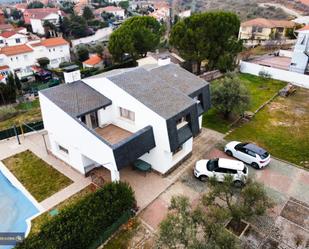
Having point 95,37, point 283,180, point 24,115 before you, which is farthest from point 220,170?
point 95,37

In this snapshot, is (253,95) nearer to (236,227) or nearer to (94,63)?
(236,227)

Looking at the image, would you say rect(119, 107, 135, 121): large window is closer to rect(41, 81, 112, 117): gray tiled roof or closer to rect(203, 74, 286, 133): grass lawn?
rect(41, 81, 112, 117): gray tiled roof

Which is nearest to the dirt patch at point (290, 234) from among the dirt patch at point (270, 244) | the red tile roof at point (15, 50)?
the dirt patch at point (270, 244)

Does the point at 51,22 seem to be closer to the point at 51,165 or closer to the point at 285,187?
the point at 51,165

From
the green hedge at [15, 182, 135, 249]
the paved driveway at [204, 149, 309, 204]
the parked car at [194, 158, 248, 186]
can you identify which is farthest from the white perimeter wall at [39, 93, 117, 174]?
the paved driveway at [204, 149, 309, 204]

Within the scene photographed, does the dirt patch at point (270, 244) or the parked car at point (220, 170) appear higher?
the parked car at point (220, 170)

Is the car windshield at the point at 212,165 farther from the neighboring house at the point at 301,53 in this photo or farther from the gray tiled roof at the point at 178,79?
the neighboring house at the point at 301,53

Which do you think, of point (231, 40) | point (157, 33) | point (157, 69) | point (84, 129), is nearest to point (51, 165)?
point (84, 129)

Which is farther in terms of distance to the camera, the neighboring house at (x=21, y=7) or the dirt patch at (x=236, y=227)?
the neighboring house at (x=21, y=7)
